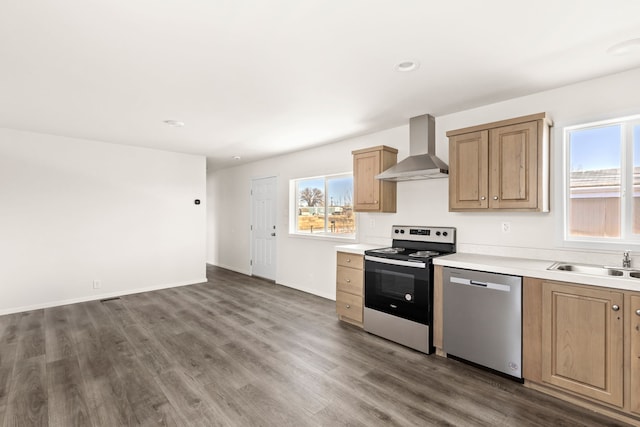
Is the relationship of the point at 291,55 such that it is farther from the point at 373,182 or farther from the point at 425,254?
the point at 425,254

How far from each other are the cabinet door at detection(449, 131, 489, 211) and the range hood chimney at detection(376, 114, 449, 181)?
7.3 inches

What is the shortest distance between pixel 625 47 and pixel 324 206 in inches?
147

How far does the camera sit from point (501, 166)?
2.77 metres

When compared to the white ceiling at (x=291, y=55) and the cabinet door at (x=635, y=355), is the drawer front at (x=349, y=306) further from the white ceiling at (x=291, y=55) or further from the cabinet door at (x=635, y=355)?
the cabinet door at (x=635, y=355)

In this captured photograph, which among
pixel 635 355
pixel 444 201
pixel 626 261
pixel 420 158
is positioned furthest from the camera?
pixel 444 201

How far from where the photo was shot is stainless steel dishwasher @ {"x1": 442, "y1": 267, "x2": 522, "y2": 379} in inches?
95.3

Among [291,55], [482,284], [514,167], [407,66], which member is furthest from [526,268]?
[291,55]

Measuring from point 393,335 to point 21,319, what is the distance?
458 cm

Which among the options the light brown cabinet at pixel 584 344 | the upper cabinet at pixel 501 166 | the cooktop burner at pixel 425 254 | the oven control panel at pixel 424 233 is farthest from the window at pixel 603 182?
the cooktop burner at pixel 425 254

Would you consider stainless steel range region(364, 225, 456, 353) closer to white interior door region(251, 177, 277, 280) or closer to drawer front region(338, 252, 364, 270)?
drawer front region(338, 252, 364, 270)

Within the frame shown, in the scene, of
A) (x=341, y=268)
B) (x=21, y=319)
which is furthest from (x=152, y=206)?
(x=341, y=268)

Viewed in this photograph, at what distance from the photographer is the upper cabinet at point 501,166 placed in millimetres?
2586

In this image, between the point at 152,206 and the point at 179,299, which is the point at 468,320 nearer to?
the point at 179,299

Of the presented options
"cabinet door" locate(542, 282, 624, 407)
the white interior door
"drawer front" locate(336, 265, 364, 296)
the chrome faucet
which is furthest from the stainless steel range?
the white interior door
